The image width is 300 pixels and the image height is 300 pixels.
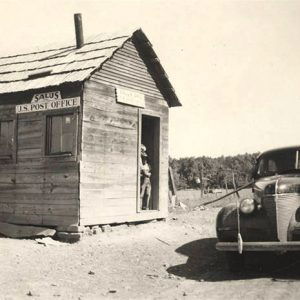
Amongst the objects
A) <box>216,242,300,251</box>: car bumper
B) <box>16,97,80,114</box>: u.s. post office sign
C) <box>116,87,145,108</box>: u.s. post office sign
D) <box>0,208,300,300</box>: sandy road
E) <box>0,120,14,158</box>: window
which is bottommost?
<box>0,208,300,300</box>: sandy road

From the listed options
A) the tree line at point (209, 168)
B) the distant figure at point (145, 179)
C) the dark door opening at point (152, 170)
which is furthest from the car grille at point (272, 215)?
the tree line at point (209, 168)

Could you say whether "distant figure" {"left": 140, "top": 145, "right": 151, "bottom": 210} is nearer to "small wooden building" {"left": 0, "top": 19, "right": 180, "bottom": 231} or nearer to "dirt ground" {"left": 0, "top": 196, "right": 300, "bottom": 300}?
"small wooden building" {"left": 0, "top": 19, "right": 180, "bottom": 231}

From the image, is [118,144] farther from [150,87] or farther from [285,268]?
[285,268]

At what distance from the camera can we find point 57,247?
35.3ft

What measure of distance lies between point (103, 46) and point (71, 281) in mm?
7057

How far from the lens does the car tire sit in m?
8.23

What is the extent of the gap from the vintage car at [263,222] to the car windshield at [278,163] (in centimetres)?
119

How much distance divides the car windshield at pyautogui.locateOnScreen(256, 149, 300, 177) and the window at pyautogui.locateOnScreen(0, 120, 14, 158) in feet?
22.1

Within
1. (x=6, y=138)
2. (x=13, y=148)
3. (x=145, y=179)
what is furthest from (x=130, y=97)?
(x=6, y=138)

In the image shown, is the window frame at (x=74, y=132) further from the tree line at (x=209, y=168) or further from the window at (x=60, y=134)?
the tree line at (x=209, y=168)

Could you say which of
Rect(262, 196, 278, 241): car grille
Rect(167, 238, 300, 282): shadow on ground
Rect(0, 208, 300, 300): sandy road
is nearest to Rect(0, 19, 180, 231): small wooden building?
Rect(0, 208, 300, 300): sandy road

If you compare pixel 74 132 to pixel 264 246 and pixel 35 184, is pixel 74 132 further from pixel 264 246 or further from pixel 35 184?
pixel 264 246

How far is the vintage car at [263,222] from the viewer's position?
7445mm

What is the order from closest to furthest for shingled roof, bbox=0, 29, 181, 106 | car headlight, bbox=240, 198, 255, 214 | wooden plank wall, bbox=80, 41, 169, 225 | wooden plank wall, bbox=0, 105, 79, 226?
car headlight, bbox=240, 198, 255, 214 → wooden plank wall, bbox=0, 105, 79, 226 → wooden plank wall, bbox=80, 41, 169, 225 → shingled roof, bbox=0, 29, 181, 106
